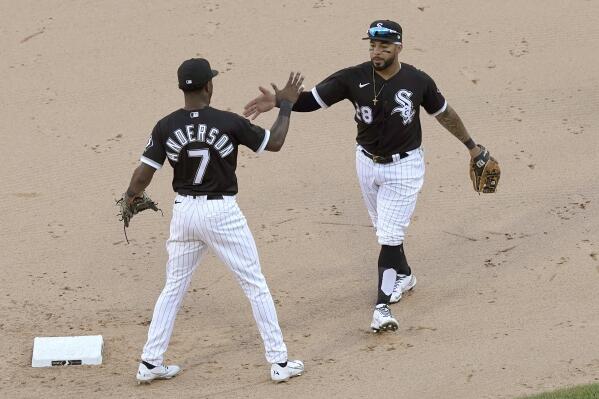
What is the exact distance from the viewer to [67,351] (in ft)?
27.9

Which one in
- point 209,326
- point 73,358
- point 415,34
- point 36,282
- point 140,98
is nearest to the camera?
point 73,358

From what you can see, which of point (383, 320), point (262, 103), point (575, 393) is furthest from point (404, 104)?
point (575, 393)

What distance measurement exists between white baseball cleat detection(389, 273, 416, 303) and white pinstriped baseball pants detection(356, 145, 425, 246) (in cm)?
50

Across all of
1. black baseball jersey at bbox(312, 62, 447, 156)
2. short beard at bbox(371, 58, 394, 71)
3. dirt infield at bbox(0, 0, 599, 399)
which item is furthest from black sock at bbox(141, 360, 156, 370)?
short beard at bbox(371, 58, 394, 71)

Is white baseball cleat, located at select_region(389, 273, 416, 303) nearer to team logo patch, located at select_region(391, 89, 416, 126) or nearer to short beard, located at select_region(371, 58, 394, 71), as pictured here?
team logo patch, located at select_region(391, 89, 416, 126)

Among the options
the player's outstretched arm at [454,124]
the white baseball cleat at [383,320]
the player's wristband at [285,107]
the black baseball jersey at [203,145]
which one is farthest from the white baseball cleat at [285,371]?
the player's outstretched arm at [454,124]

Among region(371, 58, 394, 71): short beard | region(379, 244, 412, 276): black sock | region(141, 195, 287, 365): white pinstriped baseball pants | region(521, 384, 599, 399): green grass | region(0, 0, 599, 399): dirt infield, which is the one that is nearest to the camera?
region(521, 384, 599, 399): green grass

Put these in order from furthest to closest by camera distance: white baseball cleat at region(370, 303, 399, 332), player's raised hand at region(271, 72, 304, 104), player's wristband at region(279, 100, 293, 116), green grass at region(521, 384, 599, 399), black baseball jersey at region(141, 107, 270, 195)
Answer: white baseball cleat at region(370, 303, 399, 332) → player's raised hand at region(271, 72, 304, 104) → player's wristband at region(279, 100, 293, 116) → black baseball jersey at region(141, 107, 270, 195) → green grass at region(521, 384, 599, 399)

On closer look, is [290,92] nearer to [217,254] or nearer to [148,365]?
[217,254]

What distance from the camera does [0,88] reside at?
510 inches

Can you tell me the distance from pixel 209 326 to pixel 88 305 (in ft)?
3.21

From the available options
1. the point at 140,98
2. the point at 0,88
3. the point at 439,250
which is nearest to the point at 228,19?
the point at 140,98

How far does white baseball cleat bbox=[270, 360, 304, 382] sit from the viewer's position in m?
8.13

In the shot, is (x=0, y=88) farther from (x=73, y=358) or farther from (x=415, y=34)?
(x=73, y=358)
